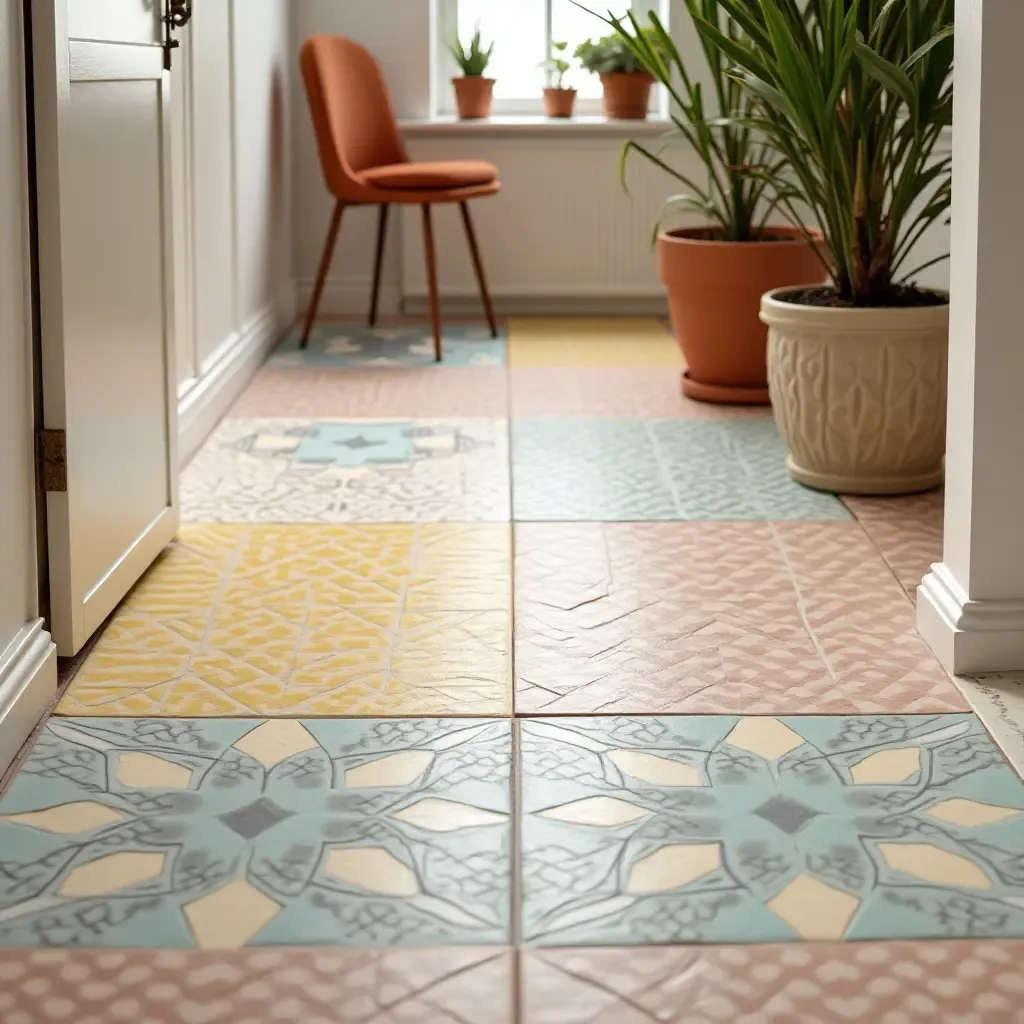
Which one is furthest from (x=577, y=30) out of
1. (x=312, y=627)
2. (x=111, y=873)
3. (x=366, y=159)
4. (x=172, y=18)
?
(x=111, y=873)

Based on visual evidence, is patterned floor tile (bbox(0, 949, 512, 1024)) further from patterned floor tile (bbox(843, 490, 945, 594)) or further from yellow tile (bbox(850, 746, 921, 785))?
patterned floor tile (bbox(843, 490, 945, 594))

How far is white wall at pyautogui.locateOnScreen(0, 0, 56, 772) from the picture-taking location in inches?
71.5

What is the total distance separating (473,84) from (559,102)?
1.02 ft

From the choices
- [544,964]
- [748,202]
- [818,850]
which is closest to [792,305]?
[748,202]

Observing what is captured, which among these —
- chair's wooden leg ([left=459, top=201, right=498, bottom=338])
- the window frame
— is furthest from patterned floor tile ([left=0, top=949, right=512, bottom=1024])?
the window frame

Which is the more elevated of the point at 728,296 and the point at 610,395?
the point at 728,296

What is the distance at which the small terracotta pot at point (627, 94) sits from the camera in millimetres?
5184

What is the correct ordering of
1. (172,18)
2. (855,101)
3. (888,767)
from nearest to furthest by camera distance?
(888,767) < (172,18) < (855,101)

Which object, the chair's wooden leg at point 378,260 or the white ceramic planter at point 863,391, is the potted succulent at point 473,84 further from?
the white ceramic planter at point 863,391

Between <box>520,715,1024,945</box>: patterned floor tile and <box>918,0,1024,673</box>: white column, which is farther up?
<box>918,0,1024,673</box>: white column

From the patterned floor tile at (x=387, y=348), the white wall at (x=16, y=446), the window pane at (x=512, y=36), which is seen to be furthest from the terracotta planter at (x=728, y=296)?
the white wall at (x=16, y=446)

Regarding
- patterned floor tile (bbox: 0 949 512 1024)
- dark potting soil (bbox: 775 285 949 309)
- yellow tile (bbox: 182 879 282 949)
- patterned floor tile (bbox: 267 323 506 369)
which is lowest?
patterned floor tile (bbox: 0 949 512 1024)

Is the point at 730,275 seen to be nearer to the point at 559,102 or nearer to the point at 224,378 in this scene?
the point at 224,378

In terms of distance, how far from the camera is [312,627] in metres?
2.24
